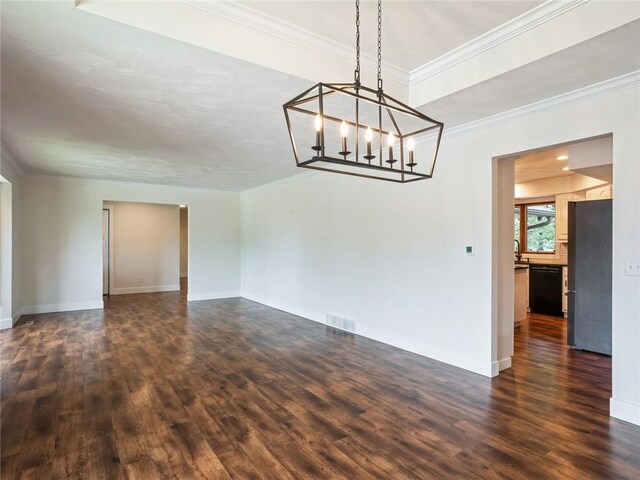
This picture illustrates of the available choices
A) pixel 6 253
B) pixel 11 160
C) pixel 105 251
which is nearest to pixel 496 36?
pixel 11 160

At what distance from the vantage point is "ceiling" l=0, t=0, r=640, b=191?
6.98 ft

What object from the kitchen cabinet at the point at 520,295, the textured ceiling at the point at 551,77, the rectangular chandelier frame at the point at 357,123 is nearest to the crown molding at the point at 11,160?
the rectangular chandelier frame at the point at 357,123

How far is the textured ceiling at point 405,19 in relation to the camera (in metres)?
2.21

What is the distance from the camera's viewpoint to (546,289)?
255 inches

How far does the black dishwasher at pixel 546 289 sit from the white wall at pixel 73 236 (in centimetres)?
687

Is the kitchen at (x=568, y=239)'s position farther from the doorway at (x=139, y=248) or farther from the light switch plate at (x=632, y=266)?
the doorway at (x=139, y=248)

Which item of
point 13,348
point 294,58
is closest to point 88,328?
point 13,348

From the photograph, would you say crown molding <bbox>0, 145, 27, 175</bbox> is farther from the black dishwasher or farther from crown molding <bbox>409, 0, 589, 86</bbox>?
the black dishwasher

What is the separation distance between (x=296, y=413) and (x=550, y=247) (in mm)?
6843

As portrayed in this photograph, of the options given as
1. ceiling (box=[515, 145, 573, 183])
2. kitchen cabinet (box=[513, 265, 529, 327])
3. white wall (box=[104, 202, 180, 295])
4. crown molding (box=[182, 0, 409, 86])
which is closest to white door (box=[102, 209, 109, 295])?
white wall (box=[104, 202, 180, 295])

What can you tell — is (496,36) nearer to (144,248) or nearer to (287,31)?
(287,31)

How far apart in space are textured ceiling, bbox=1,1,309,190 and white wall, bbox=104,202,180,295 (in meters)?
3.85

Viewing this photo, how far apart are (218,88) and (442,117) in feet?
6.85

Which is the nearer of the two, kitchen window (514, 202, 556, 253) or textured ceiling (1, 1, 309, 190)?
textured ceiling (1, 1, 309, 190)
